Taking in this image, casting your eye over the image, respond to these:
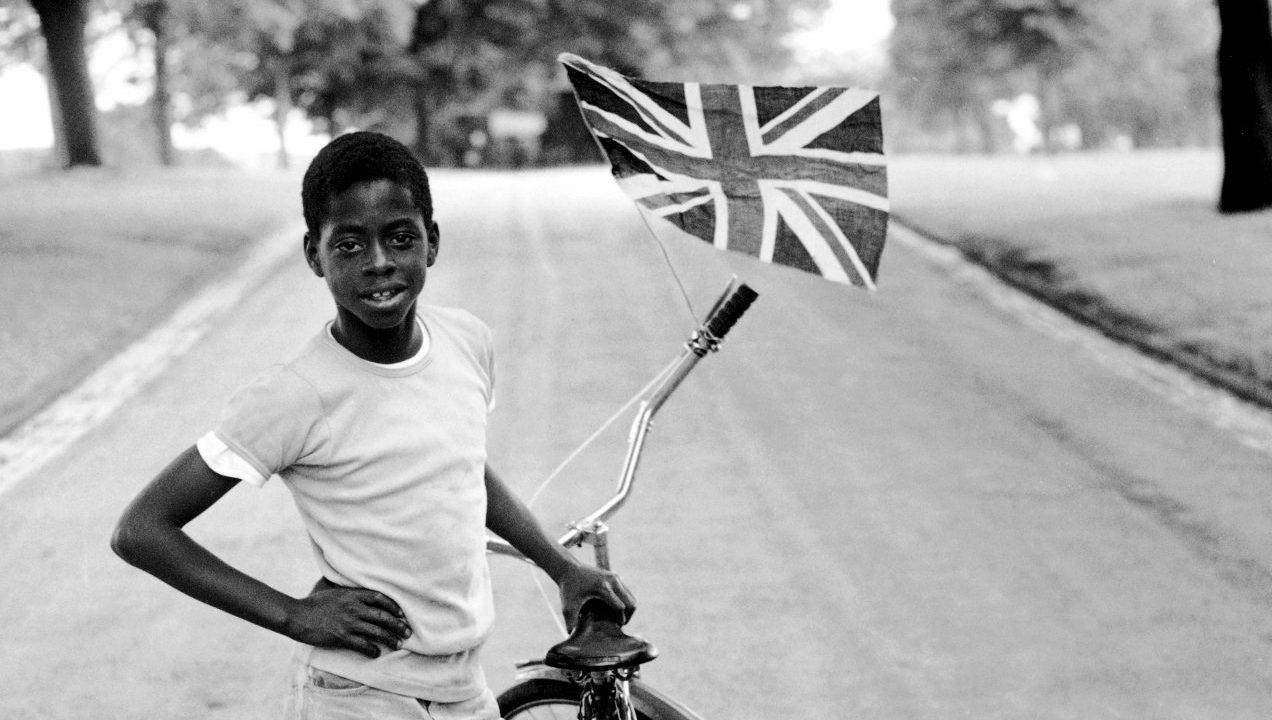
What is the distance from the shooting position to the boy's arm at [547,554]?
269 cm

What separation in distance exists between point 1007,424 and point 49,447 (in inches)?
210

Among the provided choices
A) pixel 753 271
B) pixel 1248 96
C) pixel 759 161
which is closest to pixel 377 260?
pixel 759 161

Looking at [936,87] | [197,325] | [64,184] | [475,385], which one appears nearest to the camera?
[475,385]

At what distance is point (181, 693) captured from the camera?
5379 millimetres

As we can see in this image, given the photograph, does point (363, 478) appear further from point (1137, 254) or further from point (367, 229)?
point (1137, 254)

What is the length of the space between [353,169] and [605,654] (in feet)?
2.79

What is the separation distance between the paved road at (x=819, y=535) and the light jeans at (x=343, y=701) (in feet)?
9.29

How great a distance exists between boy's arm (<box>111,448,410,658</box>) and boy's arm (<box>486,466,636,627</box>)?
0.37 m

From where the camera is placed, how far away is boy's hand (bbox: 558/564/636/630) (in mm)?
2672

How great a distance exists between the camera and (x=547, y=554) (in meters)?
2.82

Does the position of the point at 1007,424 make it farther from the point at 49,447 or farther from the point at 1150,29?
the point at 1150,29

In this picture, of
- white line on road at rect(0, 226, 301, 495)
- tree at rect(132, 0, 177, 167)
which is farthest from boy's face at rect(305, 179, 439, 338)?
tree at rect(132, 0, 177, 167)

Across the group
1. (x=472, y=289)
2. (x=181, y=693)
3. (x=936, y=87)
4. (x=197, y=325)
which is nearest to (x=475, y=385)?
(x=181, y=693)

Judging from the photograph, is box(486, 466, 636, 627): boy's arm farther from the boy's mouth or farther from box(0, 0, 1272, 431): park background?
box(0, 0, 1272, 431): park background
